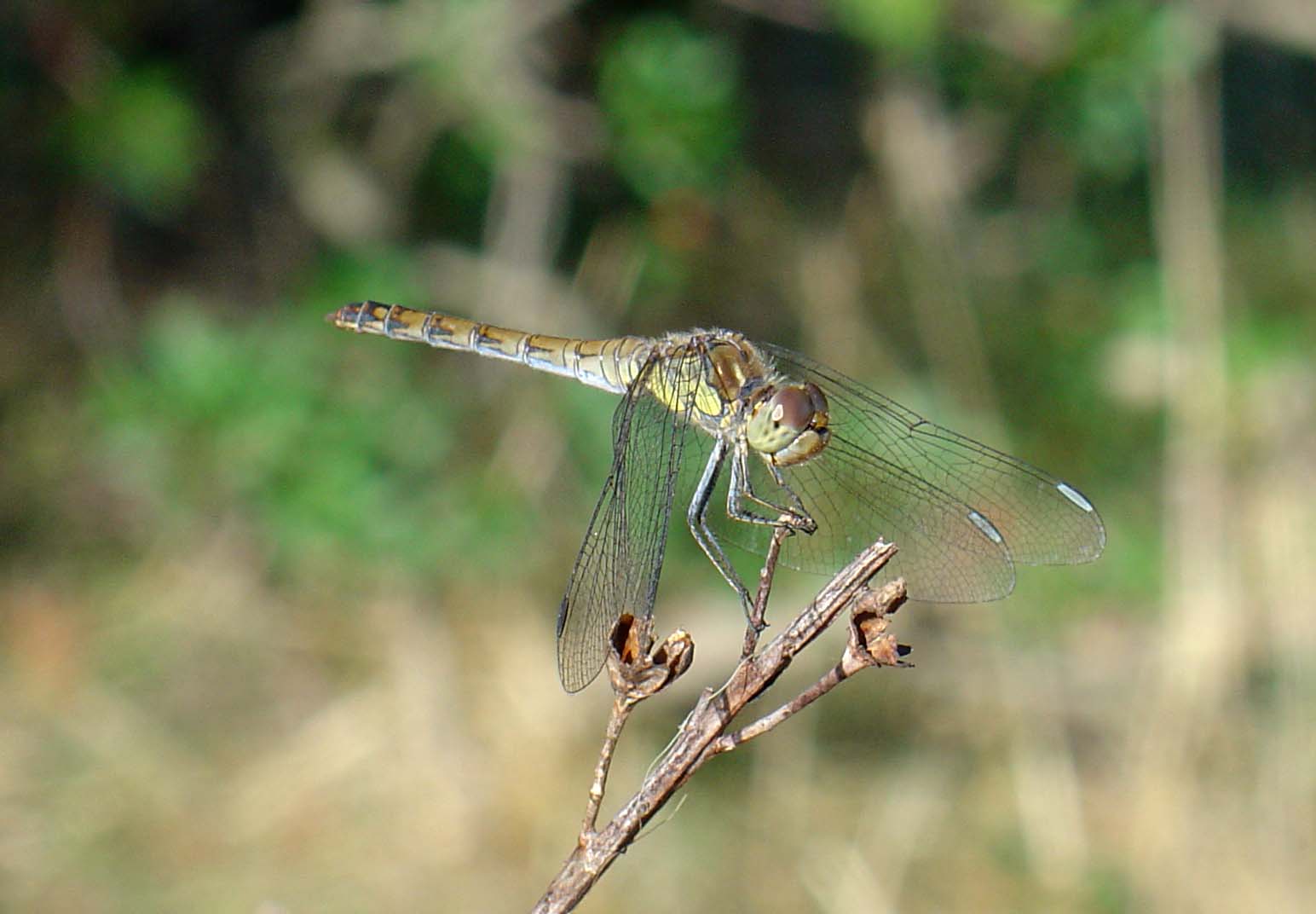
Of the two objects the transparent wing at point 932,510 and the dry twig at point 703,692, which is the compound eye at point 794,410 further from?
the dry twig at point 703,692

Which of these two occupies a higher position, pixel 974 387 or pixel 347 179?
pixel 347 179

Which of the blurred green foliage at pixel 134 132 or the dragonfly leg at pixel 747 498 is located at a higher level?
the blurred green foliage at pixel 134 132

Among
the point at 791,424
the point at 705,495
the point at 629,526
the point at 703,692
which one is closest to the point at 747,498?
the point at 705,495

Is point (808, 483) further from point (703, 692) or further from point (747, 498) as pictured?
point (703, 692)

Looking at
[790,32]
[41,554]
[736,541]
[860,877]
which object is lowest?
[860,877]

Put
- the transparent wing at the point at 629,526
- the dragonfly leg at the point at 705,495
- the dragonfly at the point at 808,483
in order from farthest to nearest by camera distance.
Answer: the dragonfly leg at the point at 705,495 → the dragonfly at the point at 808,483 → the transparent wing at the point at 629,526

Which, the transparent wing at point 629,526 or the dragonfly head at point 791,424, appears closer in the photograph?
the transparent wing at point 629,526

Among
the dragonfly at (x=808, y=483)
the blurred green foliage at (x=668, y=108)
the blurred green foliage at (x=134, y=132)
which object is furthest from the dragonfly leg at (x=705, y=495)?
the blurred green foliage at (x=134, y=132)

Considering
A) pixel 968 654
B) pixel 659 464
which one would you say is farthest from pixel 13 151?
pixel 968 654

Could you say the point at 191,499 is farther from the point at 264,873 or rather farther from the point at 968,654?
the point at 968,654
